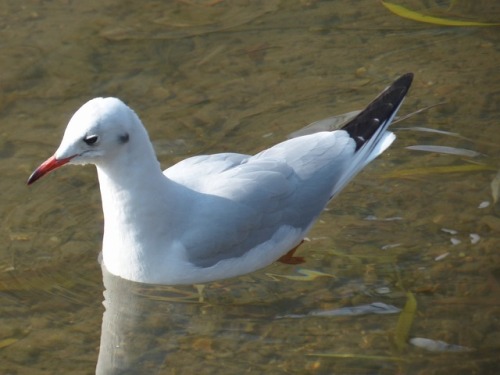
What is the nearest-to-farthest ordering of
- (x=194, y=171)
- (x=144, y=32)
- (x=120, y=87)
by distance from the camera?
(x=194, y=171), (x=120, y=87), (x=144, y=32)

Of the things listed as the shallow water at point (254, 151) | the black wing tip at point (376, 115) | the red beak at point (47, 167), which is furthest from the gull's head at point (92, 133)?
the black wing tip at point (376, 115)

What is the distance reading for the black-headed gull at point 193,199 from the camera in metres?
5.87

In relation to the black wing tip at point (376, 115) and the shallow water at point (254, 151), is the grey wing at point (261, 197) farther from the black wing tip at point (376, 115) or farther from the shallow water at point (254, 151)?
the shallow water at point (254, 151)

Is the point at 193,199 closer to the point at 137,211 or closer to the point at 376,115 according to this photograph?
the point at 137,211

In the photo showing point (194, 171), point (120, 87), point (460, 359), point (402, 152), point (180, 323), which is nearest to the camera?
point (460, 359)

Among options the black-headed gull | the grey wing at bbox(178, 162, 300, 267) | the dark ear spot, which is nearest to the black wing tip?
→ the black-headed gull

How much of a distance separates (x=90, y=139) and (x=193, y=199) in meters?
0.80

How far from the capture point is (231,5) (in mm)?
9289

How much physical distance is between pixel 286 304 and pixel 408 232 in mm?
1046

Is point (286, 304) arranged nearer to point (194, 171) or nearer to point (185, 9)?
point (194, 171)

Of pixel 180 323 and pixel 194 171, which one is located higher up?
pixel 194 171

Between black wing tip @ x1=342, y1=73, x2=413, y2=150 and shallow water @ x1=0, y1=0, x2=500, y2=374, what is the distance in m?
0.45

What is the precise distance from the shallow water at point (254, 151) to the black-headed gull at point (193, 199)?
0.20 m

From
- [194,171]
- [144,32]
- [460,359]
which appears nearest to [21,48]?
[144,32]
